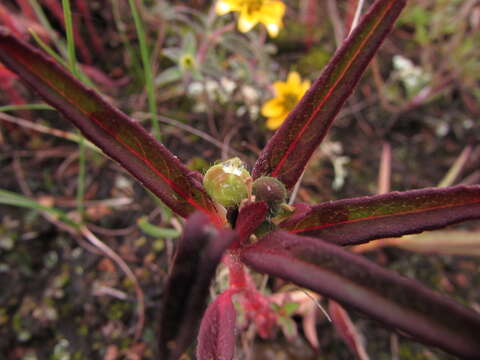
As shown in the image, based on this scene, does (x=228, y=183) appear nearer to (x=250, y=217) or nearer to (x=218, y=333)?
(x=250, y=217)

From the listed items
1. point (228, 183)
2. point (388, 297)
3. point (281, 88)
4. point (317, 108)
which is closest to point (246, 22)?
point (281, 88)

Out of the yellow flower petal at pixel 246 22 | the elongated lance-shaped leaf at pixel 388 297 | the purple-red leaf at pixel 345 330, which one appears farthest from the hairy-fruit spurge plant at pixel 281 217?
the yellow flower petal at pixel 246 22

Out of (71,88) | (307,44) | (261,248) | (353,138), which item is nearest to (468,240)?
(353,138)

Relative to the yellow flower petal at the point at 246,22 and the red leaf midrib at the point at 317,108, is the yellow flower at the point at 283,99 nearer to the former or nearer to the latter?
the yellow flower petal at the point at 246,22

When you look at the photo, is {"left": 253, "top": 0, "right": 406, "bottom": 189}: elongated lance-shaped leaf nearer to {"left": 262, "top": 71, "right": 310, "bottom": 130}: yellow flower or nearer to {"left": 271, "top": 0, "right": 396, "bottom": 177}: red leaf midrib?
{"left": 271, "top": 0, "right": 396, "bottom": 177}: red leaf midrib

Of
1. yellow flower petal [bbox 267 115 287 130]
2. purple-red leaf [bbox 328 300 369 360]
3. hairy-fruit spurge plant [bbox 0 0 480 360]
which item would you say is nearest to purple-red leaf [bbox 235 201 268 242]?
hairy-fruit spurge plant [bbox 0 0 480 360]

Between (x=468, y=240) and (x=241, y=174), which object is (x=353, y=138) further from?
(x=241, y=174)

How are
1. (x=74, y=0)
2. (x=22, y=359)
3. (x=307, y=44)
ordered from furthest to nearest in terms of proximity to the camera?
1. (x=307, y=44)
2. (x=74, y=0)
3. (x=22, y=359)
